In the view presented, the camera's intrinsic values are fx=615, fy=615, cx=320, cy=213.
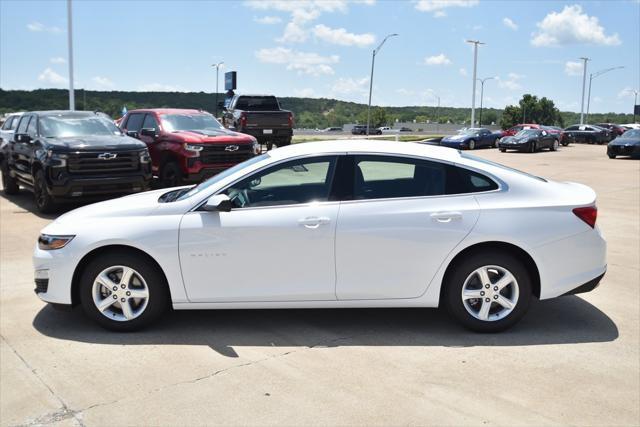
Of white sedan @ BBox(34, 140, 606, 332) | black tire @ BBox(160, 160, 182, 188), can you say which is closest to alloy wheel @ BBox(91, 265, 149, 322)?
white sedan @ BBox(34, 140, 606, 332)

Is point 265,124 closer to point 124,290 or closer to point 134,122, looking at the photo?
point 134,122

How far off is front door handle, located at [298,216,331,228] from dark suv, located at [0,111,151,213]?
7.10 metres

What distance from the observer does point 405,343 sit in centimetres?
480

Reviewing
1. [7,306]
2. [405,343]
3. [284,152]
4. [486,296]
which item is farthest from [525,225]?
[7,306]

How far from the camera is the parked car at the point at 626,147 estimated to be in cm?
2883

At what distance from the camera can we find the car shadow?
4.84m

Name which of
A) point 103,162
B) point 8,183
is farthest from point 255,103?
point 103,162

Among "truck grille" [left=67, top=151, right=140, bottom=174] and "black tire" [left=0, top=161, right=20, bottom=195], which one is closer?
"truck grille" [left=67, top=151, right=140, bottom=174]

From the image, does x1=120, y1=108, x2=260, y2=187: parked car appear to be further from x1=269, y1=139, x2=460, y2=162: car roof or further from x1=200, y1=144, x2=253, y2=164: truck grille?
x1=269, y1=139, x2=460, y2=162: car roof

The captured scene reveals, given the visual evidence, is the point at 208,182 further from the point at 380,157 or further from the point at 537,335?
the point at 537,335

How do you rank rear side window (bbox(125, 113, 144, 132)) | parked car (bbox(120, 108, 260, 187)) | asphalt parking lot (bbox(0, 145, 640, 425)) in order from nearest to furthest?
asphalt parking lot (bbox(0, 145, 640, 425)) < parked car (bbox(120, 108, 260, 187)) < rear side window (bbox(125, 113, 144, 132))

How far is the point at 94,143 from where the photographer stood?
11078mm

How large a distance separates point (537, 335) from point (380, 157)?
76.0 inches

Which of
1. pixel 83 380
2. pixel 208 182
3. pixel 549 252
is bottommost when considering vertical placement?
pixel 83 380
